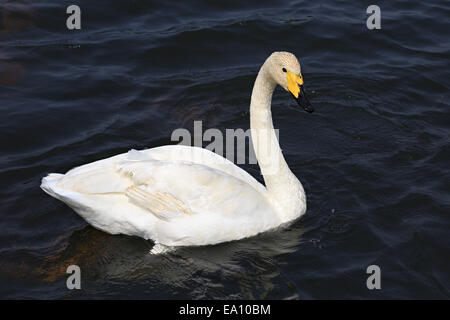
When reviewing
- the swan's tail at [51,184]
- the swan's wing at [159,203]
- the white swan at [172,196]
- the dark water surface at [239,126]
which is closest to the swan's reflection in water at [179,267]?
the dark water surface at [239,126]

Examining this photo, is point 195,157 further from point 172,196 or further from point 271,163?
point 271,163

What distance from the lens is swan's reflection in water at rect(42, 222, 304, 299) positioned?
24.3 feet

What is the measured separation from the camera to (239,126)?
10.8 m

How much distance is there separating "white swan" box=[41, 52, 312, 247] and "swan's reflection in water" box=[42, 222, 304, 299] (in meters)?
0.16

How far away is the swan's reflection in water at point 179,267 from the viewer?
7398mm

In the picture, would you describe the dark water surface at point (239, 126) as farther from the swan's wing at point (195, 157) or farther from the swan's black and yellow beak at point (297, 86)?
the swan's black and yellow beak at point (297, 86)

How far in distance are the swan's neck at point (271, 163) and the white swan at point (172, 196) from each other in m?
0.14

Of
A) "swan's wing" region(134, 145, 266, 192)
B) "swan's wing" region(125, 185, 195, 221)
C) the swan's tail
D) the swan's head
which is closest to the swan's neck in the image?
"swan's wing" region(134, 145, 266, 192)

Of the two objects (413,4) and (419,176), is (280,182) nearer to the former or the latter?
(419,176)

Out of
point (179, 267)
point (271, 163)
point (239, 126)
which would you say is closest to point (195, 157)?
point (271, 163)

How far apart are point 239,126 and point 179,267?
3.61m

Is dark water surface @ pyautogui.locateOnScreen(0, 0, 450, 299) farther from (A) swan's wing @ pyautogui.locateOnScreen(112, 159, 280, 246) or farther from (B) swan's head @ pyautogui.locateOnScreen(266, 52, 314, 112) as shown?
(B) swan's head @ pyautogui.locateOnScreen(266, 52, 314, 112)
